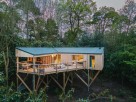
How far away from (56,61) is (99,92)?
202 inches

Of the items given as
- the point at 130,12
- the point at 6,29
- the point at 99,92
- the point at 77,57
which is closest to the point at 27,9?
the point at 6,29

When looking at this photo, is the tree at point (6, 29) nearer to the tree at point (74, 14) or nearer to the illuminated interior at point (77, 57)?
the illuminated interior at point (77, 57)

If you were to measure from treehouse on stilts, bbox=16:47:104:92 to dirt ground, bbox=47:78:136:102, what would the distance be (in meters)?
0.70

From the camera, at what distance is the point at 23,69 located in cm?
1959

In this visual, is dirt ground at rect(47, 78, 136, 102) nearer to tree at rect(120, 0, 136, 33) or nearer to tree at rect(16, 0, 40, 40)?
tree at rect(16, 0, 40, 40)

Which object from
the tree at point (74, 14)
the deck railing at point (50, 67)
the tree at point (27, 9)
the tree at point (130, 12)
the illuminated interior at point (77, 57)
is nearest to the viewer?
the deck railing at point (50, 67)

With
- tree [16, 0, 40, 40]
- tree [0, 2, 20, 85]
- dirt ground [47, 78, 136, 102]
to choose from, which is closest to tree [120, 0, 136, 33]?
dirt ground [47, 78, 136, 102]

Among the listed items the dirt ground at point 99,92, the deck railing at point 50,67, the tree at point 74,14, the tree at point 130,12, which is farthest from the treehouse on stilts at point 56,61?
the tree at point 130,12

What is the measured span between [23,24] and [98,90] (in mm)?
14295

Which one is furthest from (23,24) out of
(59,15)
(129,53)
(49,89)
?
(129,53)

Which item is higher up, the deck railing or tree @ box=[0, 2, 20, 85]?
tree @ box=[0, 2, 20, 85]

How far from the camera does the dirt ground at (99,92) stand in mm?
19969

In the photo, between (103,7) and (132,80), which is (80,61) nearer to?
(132,80)

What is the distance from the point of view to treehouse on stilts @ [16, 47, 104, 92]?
19.5 meters
